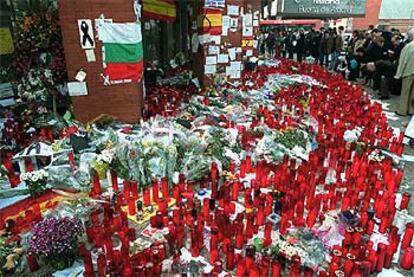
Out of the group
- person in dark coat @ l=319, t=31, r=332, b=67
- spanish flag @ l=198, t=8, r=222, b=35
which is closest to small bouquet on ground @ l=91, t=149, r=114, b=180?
spanish flag @ l=198, t=8, r=222, b=35

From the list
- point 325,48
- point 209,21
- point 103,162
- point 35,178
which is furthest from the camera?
point 325,48

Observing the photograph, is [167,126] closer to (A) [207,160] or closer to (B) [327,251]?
(A) [207,160]

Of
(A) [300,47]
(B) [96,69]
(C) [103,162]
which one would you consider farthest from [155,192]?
(A) [300,47]

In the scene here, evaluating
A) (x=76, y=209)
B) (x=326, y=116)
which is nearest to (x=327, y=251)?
(x=76, y=209)

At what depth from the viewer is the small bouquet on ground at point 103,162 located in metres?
3.89

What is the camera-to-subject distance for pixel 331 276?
2.54 m

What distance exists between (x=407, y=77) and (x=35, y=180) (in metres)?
7.31

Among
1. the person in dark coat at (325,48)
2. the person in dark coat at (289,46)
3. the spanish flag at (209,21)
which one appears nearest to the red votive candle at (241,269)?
the spanish flag at (209,21)

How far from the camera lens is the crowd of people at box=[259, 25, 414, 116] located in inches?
294

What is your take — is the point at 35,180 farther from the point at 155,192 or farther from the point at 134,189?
the point at 155,192

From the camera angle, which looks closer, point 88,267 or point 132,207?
point 88,267

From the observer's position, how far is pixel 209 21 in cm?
840

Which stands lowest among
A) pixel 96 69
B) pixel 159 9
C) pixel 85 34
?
pixel 96 69

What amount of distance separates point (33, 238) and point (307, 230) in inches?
88.8
